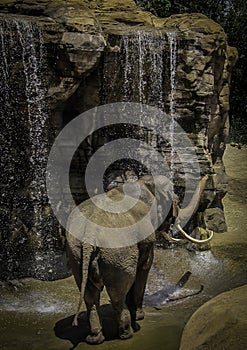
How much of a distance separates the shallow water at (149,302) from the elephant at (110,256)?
1.20ft

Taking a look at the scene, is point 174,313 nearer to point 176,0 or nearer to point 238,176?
point 238,176

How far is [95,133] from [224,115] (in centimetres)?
351

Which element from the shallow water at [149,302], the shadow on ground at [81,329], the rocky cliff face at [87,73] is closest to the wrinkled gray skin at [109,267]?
the shadow on ground at [81,329]

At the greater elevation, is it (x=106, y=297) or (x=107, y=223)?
(x=107, y=223)

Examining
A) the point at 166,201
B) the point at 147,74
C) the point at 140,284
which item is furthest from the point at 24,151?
the point at 140,284

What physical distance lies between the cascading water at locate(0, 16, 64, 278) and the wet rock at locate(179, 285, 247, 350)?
22.6ft

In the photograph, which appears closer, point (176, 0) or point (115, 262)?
point (115, 262)

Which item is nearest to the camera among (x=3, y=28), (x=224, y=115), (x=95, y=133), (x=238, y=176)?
(x=3, y=28)

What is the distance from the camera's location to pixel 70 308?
809 centimetres

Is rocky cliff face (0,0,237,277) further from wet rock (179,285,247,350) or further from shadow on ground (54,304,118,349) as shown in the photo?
wet rock (179,285,247,350)

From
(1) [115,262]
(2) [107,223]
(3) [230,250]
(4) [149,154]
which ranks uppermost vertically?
(2) [107,223]

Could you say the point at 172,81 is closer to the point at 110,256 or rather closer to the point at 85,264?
the point at 110,256

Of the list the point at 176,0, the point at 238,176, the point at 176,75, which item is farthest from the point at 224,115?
the point at 176,0

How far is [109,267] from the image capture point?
6227 mm
